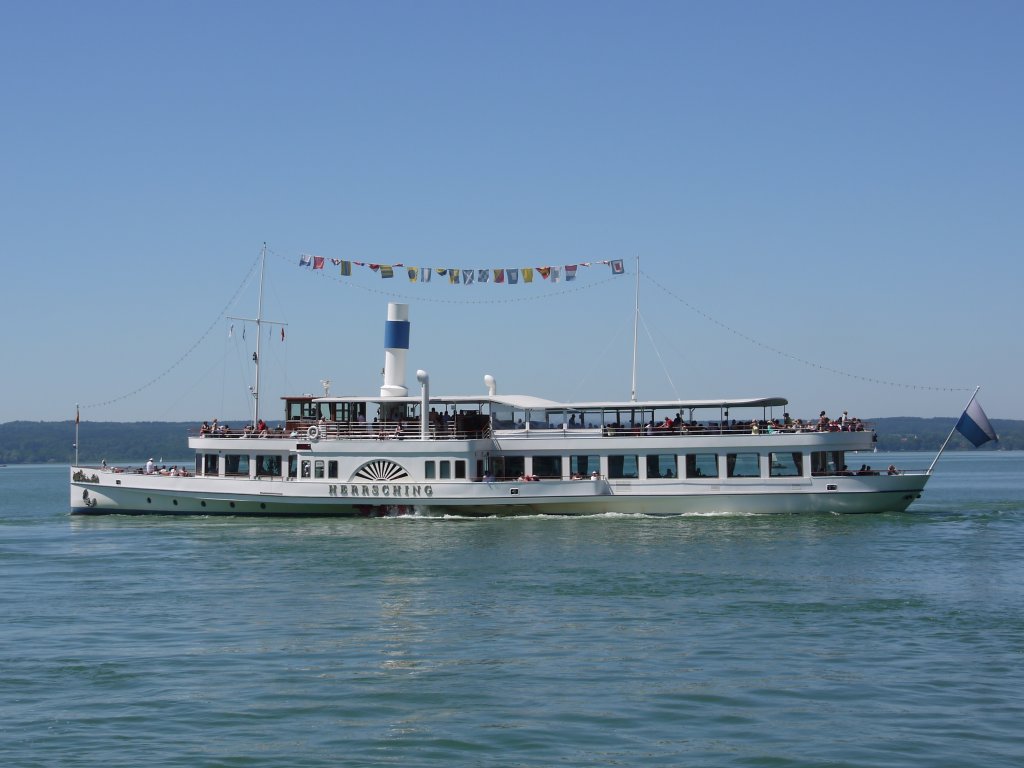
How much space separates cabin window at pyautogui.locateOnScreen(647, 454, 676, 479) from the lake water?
24.6 ft

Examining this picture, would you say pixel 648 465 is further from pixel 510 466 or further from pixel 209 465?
pixel 209 465

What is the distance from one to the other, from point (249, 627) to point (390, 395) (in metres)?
24.9

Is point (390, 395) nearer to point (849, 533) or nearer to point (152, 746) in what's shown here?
point (849, 533)

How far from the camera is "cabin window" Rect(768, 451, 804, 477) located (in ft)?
137

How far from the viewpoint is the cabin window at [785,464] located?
41.9 m

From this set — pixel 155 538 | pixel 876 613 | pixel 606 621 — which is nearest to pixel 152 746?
pixel 606 621

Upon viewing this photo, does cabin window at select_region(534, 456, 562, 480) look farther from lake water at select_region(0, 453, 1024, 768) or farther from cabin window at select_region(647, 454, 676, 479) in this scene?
lake water at select_region(0, 453, 1024, 768)

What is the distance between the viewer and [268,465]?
4531 cm

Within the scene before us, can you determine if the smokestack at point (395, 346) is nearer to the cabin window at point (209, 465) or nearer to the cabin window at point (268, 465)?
the cabin window at point (268, 465)

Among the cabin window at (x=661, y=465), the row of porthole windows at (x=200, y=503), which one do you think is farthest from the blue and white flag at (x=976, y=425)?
the row of porthole windows at (x=200, y=503)

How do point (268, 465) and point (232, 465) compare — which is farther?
point (232, 465)

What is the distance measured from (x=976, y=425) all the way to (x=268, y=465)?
2730cm

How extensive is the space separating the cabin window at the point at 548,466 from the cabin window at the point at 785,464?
807 centimetres

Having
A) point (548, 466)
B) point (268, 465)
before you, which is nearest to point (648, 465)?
point (548, 466)
